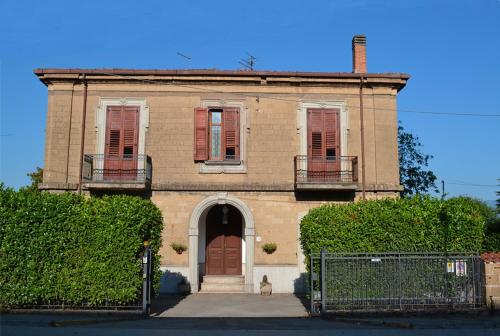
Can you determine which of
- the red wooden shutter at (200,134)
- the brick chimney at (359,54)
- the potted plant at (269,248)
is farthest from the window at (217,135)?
the brick chimney at (359,54)

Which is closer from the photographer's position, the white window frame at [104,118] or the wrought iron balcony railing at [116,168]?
the wrought iron balcony railing at [116,168]

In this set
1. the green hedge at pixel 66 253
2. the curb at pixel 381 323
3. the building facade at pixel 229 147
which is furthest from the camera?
the building facade at pixel 229 147

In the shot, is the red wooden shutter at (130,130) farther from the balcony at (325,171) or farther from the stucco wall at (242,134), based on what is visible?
the balcony at (325,171)

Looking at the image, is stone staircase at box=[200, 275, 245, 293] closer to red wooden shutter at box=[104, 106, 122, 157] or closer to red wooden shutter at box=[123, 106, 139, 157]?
red wooden shutter at box=[123, 106, 139, 157]

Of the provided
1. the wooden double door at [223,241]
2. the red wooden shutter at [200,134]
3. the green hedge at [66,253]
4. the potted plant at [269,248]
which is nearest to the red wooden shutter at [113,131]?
the red wooden shutter at [200,134]

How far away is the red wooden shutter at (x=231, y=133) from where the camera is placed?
58.7 ft

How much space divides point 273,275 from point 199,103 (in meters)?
6.78

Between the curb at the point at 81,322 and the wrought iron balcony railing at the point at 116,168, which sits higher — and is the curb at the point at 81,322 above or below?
below

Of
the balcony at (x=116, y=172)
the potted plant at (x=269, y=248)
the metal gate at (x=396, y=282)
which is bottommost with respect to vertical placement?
the metal gate at (x=396, y=282)

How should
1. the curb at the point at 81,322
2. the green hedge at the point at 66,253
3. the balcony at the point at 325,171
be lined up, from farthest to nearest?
the balcony at the point at 325,171, the green hedge at the point at 66,253, the curb at the point at 81,322

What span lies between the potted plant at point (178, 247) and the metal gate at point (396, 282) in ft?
19.6

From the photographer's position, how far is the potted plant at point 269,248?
17.3 m

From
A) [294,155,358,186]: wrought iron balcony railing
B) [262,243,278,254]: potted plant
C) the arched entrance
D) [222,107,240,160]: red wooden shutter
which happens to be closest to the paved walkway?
the arched entrance

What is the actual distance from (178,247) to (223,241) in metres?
2.10
